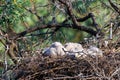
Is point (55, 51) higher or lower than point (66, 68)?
higher

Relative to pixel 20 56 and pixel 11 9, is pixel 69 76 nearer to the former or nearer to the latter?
pixel 20 56

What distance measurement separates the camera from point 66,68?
3.74 meters

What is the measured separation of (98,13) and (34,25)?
0.59 meters

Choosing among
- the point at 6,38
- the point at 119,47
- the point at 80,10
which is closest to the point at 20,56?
the point at 6,38

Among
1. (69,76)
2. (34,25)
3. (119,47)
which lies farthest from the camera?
(34,25)

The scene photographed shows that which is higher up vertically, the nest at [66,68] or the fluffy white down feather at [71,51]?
the fluffy white down feather at [71,51]

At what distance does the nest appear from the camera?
3635mm

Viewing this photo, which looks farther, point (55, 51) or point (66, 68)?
point (55, 51)

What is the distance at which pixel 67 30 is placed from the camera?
518 cm

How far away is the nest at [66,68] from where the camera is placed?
363cm

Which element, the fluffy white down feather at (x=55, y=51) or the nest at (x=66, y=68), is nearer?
the nest at (x=66, y=68)

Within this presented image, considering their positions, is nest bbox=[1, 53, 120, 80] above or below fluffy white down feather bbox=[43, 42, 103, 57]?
below

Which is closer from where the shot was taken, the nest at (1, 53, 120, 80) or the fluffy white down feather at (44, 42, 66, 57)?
the nest at (1, 53, 120, 80)

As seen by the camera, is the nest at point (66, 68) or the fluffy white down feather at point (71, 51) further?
the fluffy white down feather at point (71, 51)
